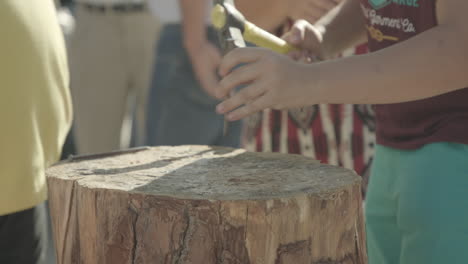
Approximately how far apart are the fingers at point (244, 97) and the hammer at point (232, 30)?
155 mm

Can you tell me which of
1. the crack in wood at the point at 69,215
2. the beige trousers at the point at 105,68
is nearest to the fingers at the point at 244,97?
the crack in wood at the point at 69,215

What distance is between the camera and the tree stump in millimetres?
1644

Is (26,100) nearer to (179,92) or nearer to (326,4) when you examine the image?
(326,4)

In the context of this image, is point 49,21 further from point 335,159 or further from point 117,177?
point 335,159

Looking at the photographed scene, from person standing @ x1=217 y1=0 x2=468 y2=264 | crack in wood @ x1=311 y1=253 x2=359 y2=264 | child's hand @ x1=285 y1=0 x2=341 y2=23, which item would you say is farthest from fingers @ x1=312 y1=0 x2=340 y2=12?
crack in wood @ x1=311 y1=253 x2=359 y2=264

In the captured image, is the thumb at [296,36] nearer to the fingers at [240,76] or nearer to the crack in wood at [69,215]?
the fingers at [240,76]

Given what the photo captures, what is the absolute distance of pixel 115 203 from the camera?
1.69m

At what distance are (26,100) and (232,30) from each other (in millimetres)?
572

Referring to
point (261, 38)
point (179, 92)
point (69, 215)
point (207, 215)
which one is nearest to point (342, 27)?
point (261, 38)

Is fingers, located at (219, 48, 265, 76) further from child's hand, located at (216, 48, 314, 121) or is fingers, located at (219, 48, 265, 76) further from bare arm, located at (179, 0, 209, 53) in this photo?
bare arm, located at (179, 0, 209, 53)

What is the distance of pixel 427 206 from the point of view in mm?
1771

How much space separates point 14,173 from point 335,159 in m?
1.24

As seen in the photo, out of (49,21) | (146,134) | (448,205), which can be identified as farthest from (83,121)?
(448,205)

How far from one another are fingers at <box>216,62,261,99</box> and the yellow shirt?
58 centimetres
